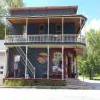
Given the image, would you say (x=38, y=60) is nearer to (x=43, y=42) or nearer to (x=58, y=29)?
(x=43, y=42)

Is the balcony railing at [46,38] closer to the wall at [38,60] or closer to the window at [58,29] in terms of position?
the wall at [38,60]

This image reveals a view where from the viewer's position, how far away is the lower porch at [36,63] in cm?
4134

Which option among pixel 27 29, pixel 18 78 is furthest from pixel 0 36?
pixel 18 78

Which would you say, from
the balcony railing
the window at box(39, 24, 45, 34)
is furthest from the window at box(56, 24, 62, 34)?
the balcony railing

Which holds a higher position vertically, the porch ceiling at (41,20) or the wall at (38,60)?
the porch ceiling at (41,20)

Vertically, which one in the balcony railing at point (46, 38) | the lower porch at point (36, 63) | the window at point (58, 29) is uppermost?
the window at point (58, 29)

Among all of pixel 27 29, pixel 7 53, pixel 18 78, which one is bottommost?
pixel 18 78

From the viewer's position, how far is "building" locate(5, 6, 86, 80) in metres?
39.6

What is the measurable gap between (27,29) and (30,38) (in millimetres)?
2694

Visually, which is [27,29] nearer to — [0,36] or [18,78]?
[18,78]

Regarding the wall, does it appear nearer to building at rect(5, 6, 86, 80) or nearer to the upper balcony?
building at rect(5, 6, 86, 80)

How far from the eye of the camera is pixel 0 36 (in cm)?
6844

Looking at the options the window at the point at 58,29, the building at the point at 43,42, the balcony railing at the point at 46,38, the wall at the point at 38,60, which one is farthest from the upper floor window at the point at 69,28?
the wall at the point at 38,60

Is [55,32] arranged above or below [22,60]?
above
